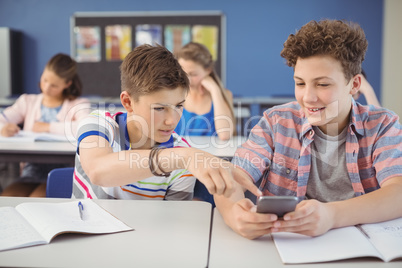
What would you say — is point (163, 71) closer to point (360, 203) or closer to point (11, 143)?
point (360, 203)

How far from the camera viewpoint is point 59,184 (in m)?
1.71

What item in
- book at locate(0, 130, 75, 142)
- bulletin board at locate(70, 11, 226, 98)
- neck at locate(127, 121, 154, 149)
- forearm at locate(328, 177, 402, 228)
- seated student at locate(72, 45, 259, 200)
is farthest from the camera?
bulletin board at locate(70, 11, 226, 98)

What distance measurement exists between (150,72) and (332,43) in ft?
2.04

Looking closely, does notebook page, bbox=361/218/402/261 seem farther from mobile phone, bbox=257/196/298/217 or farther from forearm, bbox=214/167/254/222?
forearm, bbox=214/167/254/222

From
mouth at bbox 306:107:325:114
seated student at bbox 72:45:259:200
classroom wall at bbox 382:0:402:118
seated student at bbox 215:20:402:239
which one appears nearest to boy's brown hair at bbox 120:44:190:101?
seated student at bbox 72:45:259:200

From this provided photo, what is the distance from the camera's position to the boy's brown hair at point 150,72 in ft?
4.83

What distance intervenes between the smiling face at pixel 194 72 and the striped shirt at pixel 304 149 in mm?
1464

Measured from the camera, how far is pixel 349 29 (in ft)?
4.56

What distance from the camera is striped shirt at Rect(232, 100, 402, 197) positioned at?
1348 mm

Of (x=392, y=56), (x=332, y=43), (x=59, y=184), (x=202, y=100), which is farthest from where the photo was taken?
(x=392, y=56)

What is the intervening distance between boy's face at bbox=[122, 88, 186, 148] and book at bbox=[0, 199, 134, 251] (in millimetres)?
360

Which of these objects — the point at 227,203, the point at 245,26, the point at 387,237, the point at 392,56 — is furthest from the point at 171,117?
the point at 392,56

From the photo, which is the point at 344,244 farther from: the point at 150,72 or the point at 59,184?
the point at 59,184

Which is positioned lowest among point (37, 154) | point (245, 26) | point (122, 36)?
point (37, 154)
